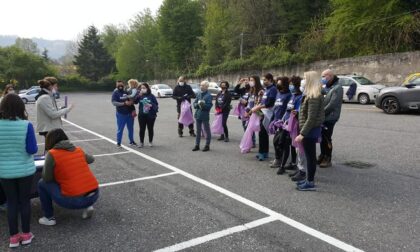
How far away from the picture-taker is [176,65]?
56.9 metres

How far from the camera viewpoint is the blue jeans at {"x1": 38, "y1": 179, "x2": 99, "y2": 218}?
443 cm

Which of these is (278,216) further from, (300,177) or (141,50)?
(141,50)

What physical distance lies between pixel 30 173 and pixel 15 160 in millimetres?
217

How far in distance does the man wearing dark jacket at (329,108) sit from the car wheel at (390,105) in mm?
9286

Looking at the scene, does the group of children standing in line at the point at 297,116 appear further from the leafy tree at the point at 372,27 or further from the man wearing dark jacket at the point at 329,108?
the leafy tree at the point at 372,27

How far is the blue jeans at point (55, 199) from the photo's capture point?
443 centimetres

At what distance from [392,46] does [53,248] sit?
28064 mm

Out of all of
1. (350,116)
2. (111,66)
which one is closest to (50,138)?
(350,116)

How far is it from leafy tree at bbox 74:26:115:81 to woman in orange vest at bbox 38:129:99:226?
2970 inches

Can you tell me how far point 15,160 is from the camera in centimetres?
394

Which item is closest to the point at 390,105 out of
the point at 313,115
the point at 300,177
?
the point at 300,177

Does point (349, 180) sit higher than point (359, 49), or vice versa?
point (359, 49)

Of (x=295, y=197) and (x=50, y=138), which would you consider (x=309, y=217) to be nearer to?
(x=295, y=197)

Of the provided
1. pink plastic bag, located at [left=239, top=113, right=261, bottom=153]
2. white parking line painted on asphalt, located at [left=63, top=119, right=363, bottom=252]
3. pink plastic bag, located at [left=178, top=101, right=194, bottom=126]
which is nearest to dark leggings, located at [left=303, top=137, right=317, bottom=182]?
white parking line painted on asphalt, located at [left=63, top=119, right=363, bottom=252]
